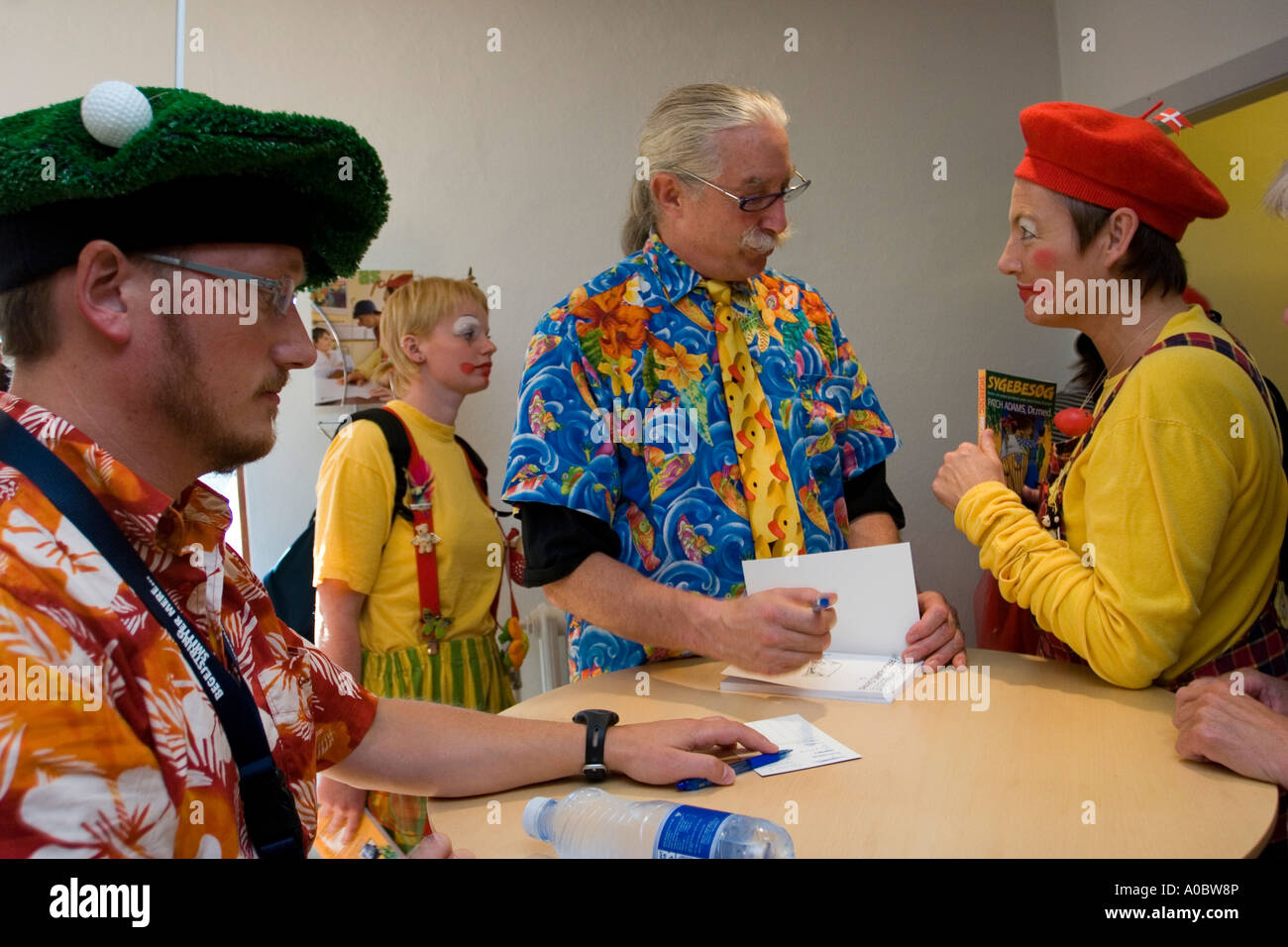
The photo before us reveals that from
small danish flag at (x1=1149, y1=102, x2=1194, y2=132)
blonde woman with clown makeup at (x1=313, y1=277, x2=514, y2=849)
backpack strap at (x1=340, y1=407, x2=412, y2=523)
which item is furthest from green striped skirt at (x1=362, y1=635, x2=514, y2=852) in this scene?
small danish flag at (x1=1149, y1=102, x2=1194, y2=132)

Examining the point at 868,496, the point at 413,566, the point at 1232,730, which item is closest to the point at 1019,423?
the point at 868,496

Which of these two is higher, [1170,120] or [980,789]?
[1170,120]

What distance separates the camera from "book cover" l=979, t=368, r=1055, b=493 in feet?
6.57

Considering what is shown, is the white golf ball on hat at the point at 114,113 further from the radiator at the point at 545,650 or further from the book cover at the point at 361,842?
the radiator at the point at 545,650

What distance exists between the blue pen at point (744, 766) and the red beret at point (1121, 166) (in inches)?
47.5

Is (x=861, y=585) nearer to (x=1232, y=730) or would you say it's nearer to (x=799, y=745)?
(x=799, y=745)

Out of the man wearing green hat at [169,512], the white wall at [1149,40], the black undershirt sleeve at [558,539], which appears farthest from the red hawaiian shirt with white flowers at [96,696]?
the white wall at [1149,40]

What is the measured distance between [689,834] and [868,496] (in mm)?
1305

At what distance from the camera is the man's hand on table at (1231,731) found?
47.3 inches

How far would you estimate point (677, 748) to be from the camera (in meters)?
1.29

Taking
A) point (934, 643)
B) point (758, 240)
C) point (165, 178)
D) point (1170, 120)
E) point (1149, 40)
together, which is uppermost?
point (1149, 40)

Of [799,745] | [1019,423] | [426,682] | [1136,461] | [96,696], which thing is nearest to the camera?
[96,696]

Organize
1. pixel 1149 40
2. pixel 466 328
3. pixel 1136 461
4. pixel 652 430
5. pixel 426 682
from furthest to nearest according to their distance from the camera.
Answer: pixel 1149 40 → pixel 466 328 → pixel 426 682 → pixel 652 430 → pixel 1136 461
